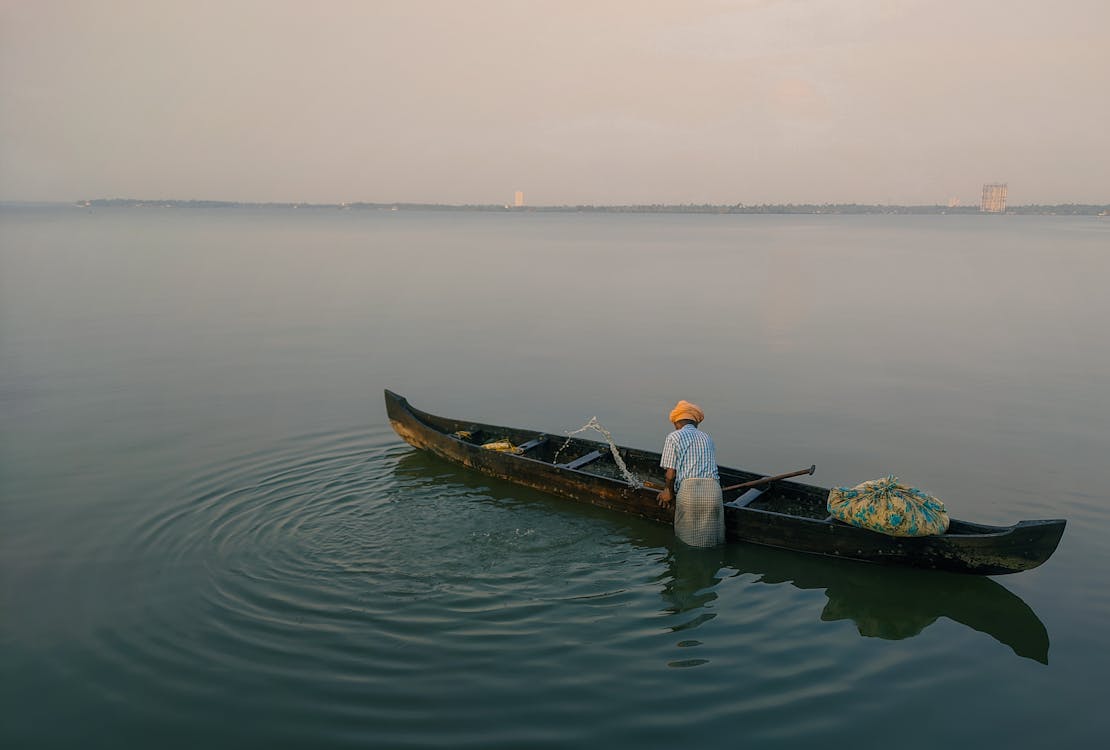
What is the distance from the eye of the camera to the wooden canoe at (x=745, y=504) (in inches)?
353

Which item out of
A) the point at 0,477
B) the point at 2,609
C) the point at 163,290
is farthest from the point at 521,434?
the point at 163,290

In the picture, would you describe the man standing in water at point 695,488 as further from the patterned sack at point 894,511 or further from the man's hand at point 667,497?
the patterned sack at point 894,511

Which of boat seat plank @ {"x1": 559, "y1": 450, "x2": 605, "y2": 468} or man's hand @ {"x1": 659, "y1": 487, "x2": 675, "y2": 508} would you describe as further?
boat seat plank @ {"x1": 559, "y1": 450, "x2": 605, "y2": 468}

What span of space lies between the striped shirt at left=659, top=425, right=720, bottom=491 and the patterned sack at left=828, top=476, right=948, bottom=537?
1743mm

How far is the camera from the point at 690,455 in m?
10.3

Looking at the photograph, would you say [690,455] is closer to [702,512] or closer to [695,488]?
[695,488]

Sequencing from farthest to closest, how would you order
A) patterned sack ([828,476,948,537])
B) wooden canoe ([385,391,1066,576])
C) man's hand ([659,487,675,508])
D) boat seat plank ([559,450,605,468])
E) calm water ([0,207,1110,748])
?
1. boat seat plank ([559,450,605,468])
2. man's hand ([659,487,675,508])
3. patterned sack ([828,476,948,537])
4. wooden canoe ([385,391,1066,576])
5. calm water ([0,207,1110,748])

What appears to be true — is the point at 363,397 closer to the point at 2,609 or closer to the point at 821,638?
the point at 2,609

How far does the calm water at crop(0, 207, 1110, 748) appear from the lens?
7.11 metres

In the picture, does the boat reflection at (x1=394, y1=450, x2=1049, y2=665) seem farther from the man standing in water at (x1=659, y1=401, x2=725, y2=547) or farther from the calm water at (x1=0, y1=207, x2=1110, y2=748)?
the man standing in water at (x1=659, y1=401, x2=725, y2=547)

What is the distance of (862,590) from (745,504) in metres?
1.88

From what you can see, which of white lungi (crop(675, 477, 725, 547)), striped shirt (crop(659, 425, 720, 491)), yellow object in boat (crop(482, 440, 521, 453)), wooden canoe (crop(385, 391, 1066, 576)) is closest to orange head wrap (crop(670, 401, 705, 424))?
striped shirt (crop(659, 425, 720, 491))

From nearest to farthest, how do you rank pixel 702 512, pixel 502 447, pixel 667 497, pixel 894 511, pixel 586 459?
pixel 894 511, pixel 702 512, pixel 667 497, pixel 586 459, pixel 502 447

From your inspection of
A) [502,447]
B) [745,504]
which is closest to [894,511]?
[745,504]
